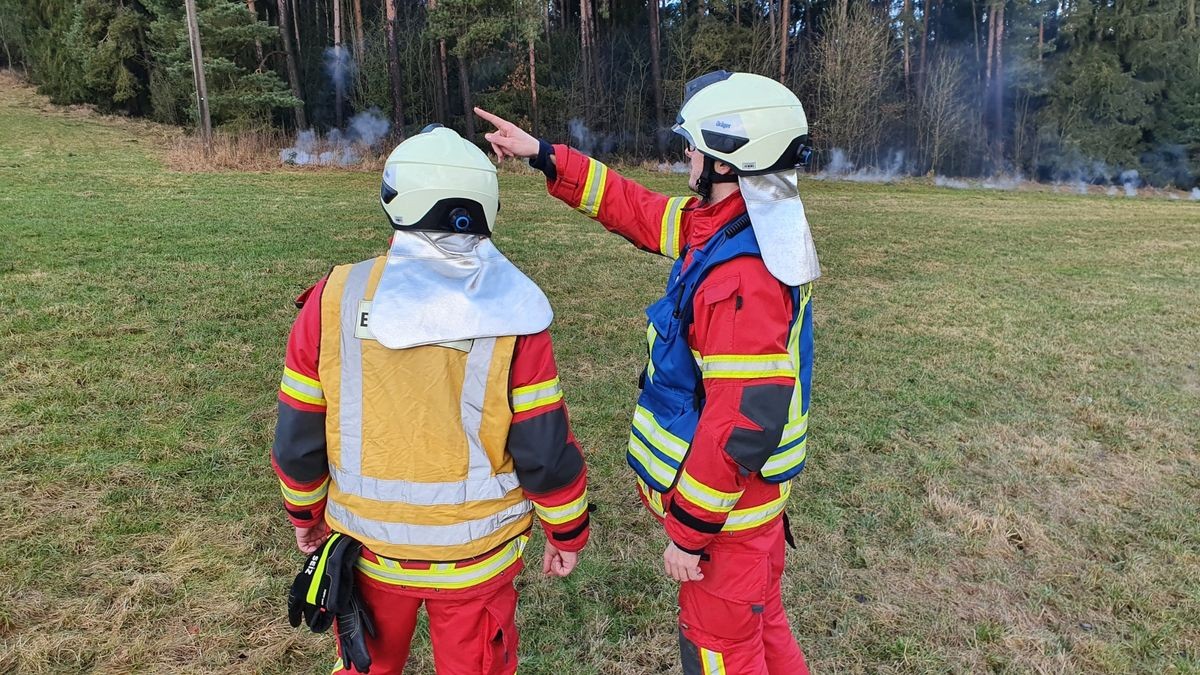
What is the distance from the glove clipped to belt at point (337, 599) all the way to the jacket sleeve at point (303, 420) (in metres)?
0.14

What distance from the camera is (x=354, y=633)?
5.57 ft

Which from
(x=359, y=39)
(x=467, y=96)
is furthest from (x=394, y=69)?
(x=359, y=39)

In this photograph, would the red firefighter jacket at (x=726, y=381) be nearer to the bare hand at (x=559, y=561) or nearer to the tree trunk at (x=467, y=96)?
the bare hand at (x=559, y=561)

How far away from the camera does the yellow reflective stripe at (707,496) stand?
65.1 inches

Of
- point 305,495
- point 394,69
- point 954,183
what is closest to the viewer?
point 305,495

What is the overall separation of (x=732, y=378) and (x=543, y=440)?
45 cm

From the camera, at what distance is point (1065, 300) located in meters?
8.03

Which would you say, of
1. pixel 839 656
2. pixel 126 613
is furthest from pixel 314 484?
pixel 839 656

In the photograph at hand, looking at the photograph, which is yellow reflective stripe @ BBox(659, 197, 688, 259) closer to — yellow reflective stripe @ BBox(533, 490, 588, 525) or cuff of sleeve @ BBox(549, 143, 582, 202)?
cuff of sleeve @ BBox(549, 143, 582, 202)

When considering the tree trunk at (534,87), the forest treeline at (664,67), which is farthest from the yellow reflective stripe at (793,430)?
the tree trunk at (534,87)

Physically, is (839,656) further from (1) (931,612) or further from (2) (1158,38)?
(2) (1158,38)

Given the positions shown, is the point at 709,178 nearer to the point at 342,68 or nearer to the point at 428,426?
the point at 428,426

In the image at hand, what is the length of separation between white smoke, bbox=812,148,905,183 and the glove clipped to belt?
23.4 metres

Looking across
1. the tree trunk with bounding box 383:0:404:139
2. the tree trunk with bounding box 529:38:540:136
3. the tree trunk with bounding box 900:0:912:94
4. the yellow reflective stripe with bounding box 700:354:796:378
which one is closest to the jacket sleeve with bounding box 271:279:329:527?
A: the yellow reflective stripe with bounding box 700:354:796:378
